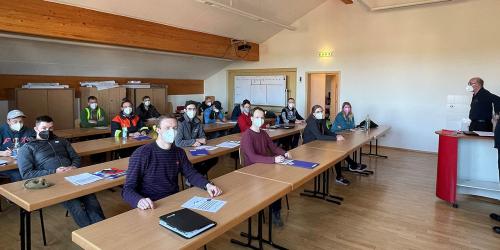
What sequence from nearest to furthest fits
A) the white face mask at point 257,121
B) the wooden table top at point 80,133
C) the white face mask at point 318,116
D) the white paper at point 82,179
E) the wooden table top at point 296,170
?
the white paper at point 82,179 → the wooden table top at point 296,170 → the white face mask at point 257,121 → the white face mask at point 318,116 → the wooden table top at point 80,133

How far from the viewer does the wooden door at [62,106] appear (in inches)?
263

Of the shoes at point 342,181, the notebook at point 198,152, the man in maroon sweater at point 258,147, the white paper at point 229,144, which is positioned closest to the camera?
the man in maroon sweater at point 258,147

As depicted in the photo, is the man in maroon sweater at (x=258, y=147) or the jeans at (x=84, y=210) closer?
the jeans at (x=84, y=210)

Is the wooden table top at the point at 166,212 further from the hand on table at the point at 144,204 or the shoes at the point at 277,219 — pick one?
the shoes at the point at 277,219

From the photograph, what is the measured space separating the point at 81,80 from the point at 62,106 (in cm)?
91

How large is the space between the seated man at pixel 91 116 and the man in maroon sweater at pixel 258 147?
4.09 metres

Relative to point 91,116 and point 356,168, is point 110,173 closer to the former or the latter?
point 91,116

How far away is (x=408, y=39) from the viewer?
728 cm

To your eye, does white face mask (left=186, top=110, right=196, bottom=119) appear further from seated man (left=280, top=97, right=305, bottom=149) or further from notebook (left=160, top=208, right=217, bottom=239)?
notebook (left=160, top=208, right=217, bottom=239)

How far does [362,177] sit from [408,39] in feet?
12.8

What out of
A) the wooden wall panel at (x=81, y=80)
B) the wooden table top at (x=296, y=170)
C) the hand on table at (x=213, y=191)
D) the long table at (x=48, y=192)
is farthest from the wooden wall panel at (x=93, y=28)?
the hand on table at (x=213, y=191)

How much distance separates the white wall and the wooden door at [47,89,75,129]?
577cm

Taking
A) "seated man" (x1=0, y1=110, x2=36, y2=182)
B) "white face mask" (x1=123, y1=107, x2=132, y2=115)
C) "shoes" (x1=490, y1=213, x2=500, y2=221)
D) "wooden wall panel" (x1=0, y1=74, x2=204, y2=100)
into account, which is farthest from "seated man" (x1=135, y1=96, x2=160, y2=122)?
"shoes" (x1=490, y1=213, x2=500, y2=221)

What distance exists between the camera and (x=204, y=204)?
6.66 feet
